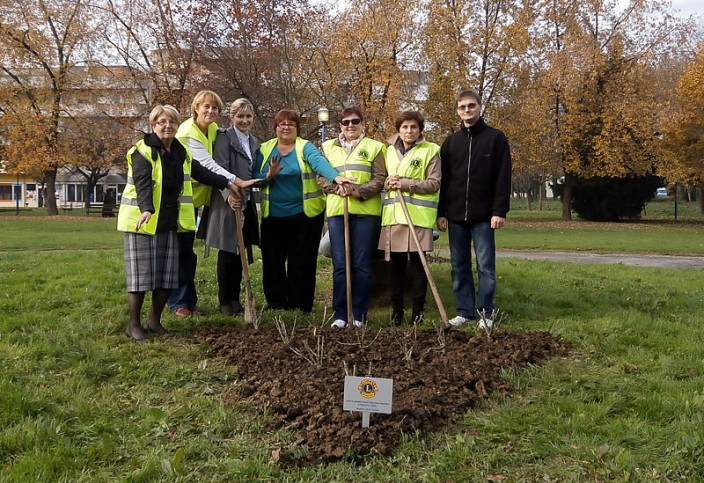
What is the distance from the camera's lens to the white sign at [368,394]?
10.1 ft

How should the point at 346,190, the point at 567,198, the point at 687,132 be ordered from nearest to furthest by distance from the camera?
1. the point at 346,190
2. the point at 687,132
3. the point at 567,198

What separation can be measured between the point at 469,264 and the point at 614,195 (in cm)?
2702

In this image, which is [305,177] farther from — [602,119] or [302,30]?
[602,119]

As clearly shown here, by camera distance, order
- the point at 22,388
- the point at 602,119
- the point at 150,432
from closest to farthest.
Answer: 1. the point at 150,432
2. the point at 22,388
3. the point at 602,119

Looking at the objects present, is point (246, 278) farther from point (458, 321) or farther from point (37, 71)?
point (37, 71)

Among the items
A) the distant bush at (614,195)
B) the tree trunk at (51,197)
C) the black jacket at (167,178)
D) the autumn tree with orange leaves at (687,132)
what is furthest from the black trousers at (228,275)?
the tree trunk at (51,197)

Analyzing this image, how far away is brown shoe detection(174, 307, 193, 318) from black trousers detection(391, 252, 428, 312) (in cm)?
197

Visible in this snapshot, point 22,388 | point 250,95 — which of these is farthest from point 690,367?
point 250,95

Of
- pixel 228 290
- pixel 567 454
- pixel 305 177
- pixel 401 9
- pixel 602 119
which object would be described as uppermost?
pixel 401 9

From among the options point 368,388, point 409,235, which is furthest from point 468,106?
point 368,388

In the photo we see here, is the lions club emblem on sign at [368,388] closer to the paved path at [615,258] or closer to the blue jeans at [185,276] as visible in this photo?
the blue jeans at [185,276]

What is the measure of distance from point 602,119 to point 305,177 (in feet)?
78.6

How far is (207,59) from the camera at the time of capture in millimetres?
25047

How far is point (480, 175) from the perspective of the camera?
5.55 metres
